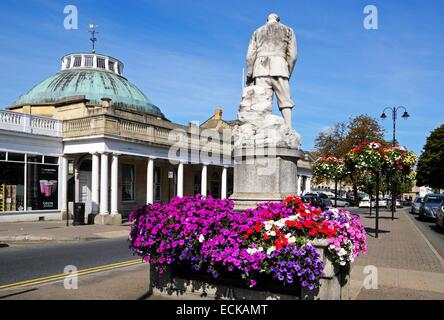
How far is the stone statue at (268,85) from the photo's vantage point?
766cm

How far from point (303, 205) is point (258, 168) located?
1971mm

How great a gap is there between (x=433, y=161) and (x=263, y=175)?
6223 cm

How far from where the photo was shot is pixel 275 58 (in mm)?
7723

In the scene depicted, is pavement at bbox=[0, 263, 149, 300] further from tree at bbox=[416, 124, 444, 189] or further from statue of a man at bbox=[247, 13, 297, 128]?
tree at bbox=[416, 124, 444, 189]

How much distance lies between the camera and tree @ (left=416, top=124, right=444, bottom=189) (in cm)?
5974

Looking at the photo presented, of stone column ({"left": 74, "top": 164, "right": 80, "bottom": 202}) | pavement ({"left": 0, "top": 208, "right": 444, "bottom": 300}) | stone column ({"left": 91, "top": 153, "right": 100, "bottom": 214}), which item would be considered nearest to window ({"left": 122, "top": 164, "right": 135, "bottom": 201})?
stone column ({"left": 74, "top": 164, "right": 80, "bottom": 202})

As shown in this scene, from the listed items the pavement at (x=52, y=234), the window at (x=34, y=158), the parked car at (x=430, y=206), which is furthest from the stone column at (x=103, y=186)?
the parked car at (x=430, y=206)

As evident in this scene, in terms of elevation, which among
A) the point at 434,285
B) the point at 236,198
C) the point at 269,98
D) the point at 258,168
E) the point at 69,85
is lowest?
the point at 434,285

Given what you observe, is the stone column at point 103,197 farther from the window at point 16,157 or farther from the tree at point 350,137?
the tree at point 350,137

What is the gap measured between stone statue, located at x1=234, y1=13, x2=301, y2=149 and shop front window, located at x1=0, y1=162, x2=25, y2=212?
52.6ft

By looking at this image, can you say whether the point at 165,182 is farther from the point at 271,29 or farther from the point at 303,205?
the point at 303,205

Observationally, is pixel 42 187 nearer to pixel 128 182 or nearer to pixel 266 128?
pixel 128 182
